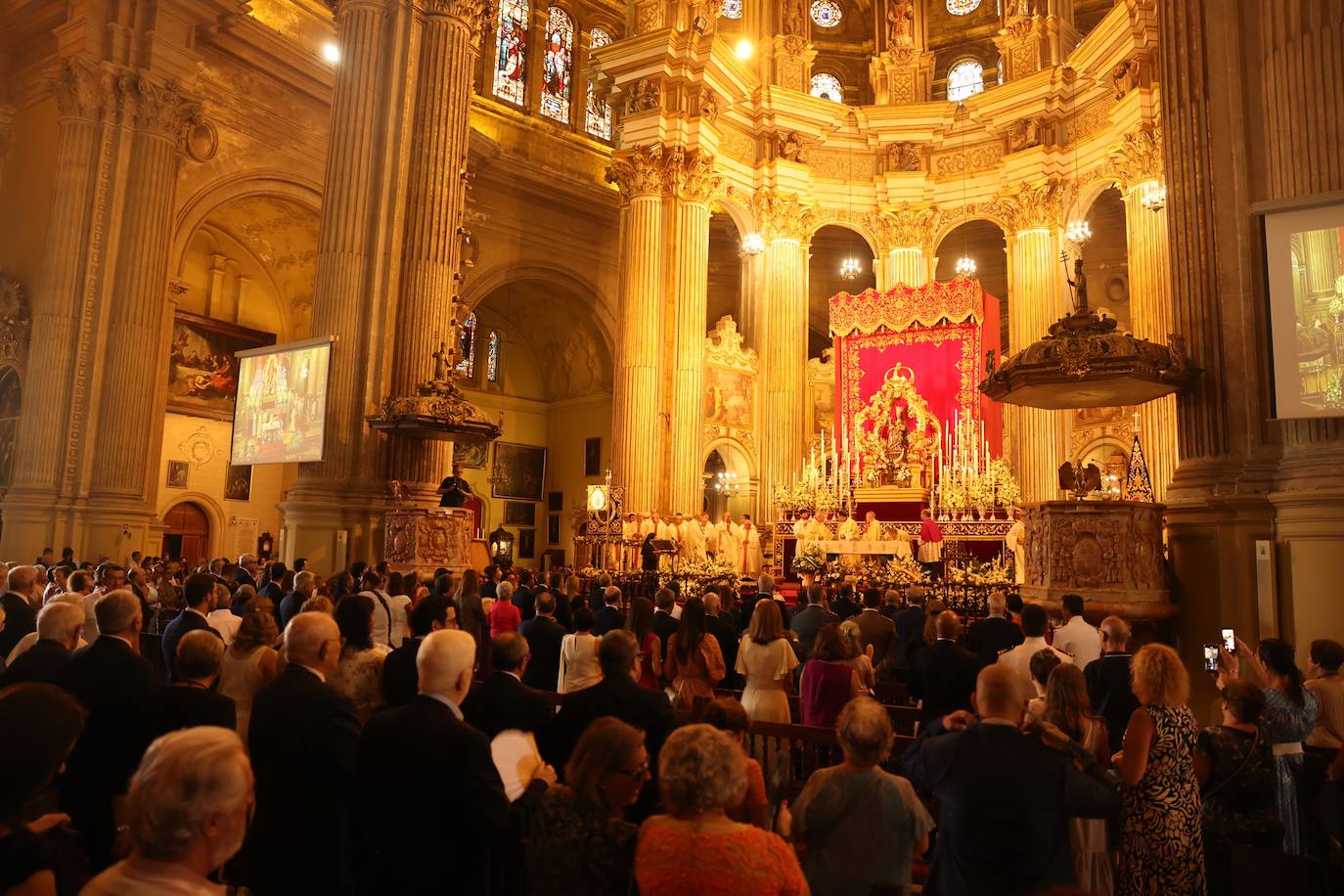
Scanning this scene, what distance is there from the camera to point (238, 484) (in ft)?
78.7

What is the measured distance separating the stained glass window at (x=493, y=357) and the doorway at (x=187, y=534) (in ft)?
33.1

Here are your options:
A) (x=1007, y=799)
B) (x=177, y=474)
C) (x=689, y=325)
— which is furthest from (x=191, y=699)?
(x=177, y=474)

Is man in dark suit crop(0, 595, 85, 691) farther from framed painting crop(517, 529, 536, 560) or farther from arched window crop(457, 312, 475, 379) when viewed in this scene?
framed painting crop(517, 529, 536, 560)

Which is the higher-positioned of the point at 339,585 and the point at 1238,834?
the point at 339,585

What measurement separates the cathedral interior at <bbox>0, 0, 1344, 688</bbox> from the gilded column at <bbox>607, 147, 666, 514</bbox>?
86 mm

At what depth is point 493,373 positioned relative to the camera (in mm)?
30938

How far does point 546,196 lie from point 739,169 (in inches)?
228

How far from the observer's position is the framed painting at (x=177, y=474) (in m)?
22.7

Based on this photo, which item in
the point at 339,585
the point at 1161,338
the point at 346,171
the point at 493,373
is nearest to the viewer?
the point at 339,585

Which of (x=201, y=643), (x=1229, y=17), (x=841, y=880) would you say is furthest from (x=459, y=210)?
(x=841, y=880)

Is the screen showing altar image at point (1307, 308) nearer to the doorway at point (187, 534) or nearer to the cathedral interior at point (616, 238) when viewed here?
the cathedral interior at point (616, 238)

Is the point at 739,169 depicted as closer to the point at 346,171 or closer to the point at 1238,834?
the point at 346,171

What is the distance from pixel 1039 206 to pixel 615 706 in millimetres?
24165

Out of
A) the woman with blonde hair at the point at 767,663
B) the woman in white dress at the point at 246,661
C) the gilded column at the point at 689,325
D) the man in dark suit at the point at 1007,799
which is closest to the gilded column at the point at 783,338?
the gilded column at the point at 689,325
